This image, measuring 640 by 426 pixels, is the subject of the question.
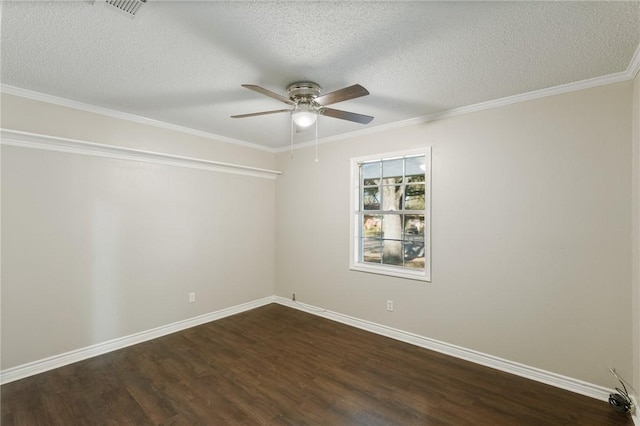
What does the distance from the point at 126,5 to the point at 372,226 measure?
10.6 feet

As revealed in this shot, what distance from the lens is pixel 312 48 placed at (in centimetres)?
184

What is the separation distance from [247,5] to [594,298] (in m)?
3.32

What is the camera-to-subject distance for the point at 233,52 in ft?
6.24

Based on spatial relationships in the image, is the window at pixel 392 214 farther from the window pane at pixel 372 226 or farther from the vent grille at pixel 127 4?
the vent grille at pixel 127 4

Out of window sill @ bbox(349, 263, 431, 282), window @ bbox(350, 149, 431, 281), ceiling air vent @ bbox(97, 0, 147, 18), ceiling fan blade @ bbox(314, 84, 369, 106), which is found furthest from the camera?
window @ bbox(350, 149, 431, 281)

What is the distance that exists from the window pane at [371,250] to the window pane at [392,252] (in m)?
0.07

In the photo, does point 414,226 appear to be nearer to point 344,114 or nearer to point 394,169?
point 394,169

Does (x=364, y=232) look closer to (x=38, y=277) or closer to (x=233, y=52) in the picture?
(x=233, y=52)

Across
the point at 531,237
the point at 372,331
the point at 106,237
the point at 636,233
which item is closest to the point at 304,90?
the point at 531,237

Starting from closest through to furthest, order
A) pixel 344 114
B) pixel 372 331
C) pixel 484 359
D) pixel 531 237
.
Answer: pixel 344 114, pixel 531 237, pixel 484 359, pixel 372 331

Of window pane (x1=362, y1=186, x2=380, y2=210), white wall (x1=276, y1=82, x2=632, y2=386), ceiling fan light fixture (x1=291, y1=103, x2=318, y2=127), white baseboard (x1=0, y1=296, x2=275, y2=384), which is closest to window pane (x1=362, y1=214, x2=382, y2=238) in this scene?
window pane (x1=362, y1=186, x2=380, y2=210)

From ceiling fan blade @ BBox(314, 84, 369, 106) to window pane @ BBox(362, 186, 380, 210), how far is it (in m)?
1.85

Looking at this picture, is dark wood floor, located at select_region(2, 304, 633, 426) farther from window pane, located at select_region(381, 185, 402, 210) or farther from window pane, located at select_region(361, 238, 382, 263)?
window pane, located at select_region(381, 185, 402, 210)

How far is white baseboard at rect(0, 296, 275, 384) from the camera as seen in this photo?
244 cm
